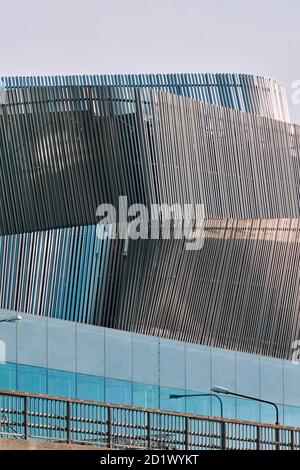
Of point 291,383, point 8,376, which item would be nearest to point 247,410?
point 291,383

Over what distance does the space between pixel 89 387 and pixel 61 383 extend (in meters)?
1.40

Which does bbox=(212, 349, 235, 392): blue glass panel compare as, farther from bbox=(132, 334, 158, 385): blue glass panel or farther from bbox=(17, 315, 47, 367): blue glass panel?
bbox=(17, 315, 47, 367): blue glass panel

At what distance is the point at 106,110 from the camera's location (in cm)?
5969

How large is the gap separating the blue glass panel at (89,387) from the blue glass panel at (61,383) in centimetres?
31

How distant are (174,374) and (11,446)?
100 ft

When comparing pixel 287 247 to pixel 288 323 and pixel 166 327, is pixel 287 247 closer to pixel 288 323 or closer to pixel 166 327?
pixel 288 323

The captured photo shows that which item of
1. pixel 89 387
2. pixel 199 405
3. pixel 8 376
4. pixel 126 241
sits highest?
pixel 126 241

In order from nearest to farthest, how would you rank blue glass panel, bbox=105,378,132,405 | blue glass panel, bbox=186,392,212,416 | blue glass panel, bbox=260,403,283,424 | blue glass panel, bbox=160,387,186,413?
1. blue glass panel, bbox=105,378,132,405
2. blue glass panel, bbox=160,387,186,413
3. blue glass panel, bbox=186,392,212,416
4. blue glass panel, bbox=260,403,283,424

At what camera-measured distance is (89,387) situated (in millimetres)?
57875

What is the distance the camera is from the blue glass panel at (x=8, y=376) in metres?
54.9

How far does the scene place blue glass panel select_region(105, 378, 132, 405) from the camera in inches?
2313

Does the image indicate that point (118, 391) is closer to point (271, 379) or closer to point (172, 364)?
point (172, 364)

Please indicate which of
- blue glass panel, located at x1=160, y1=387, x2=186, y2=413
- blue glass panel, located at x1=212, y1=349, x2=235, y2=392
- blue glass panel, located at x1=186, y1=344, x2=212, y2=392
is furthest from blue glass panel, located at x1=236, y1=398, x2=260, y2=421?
blue glass panel, located at x1=160, y1=387, x2=186, y2=413

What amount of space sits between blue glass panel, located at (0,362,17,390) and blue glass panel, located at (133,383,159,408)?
19.3 ft
